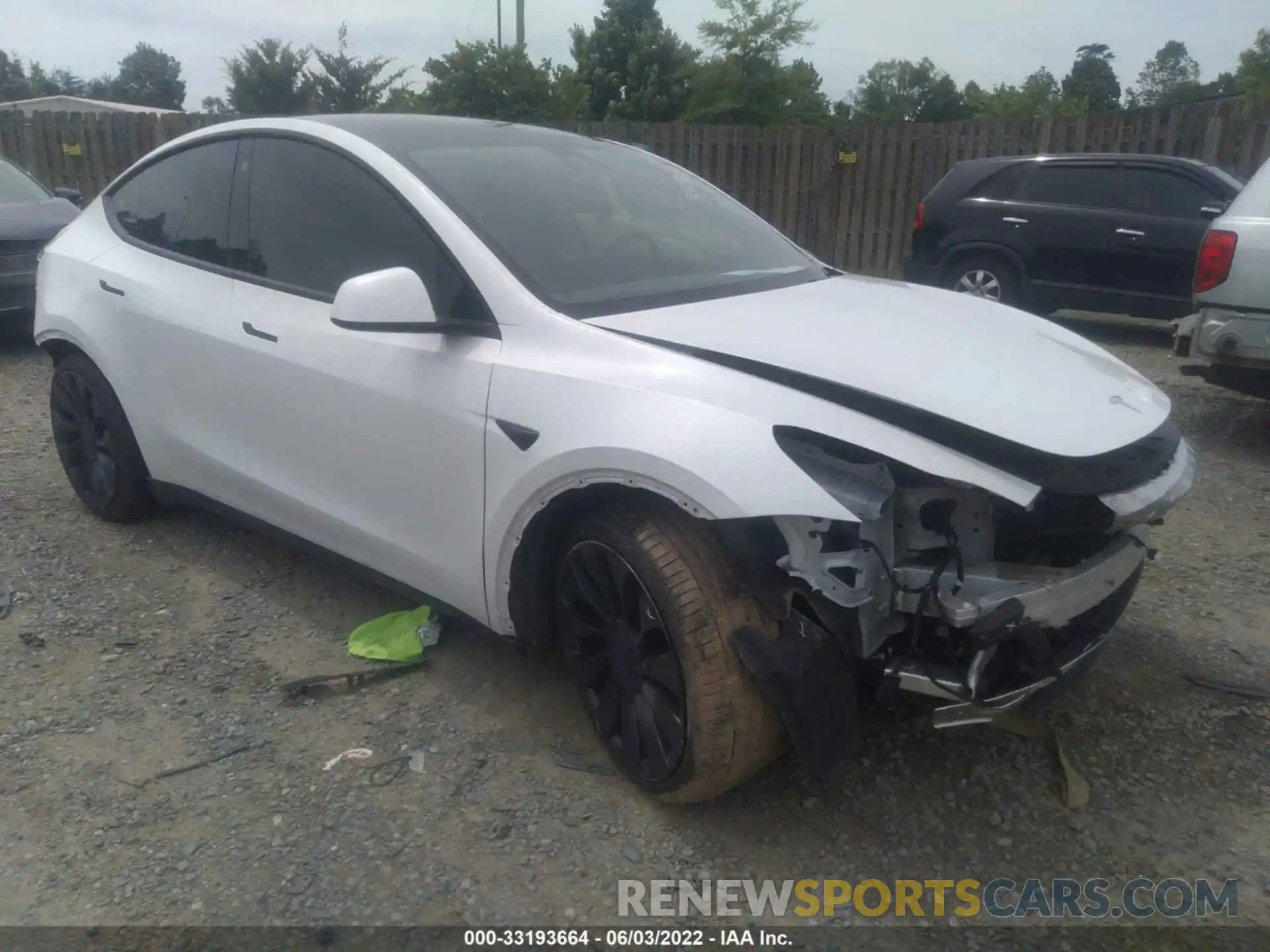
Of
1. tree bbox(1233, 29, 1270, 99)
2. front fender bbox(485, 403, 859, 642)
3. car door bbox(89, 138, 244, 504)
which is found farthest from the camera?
tree bbox(1233, 29, 1270, 99)

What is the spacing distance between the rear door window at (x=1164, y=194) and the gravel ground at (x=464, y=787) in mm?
5807

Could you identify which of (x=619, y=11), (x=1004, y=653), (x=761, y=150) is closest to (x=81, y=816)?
(x=1004, y=653)

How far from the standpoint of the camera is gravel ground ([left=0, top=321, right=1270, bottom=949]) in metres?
2.43

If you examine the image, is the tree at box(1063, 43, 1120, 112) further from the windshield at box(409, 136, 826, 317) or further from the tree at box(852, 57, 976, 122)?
the windshield at box(409, 136, 826, 317)

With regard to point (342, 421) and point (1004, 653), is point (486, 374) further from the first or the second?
point (1004, 653)

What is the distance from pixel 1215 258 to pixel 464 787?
4846 millimetres

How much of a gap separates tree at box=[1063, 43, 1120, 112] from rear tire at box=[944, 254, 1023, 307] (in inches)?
2663

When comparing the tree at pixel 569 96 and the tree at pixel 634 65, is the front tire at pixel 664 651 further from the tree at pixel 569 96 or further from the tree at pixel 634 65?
the tree at pixel 634 65

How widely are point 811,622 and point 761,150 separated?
12.6 m

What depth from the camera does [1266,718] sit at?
3051 mm

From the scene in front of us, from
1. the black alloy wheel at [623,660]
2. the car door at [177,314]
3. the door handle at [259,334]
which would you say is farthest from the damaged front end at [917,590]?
the car door at [177,314]

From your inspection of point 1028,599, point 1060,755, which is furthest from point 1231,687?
point 1028,599

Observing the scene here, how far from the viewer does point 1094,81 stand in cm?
7456

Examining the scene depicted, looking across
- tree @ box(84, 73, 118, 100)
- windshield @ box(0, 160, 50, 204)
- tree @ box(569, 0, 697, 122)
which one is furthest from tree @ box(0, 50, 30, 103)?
windshield @ box(0, 160, 50, 204)
